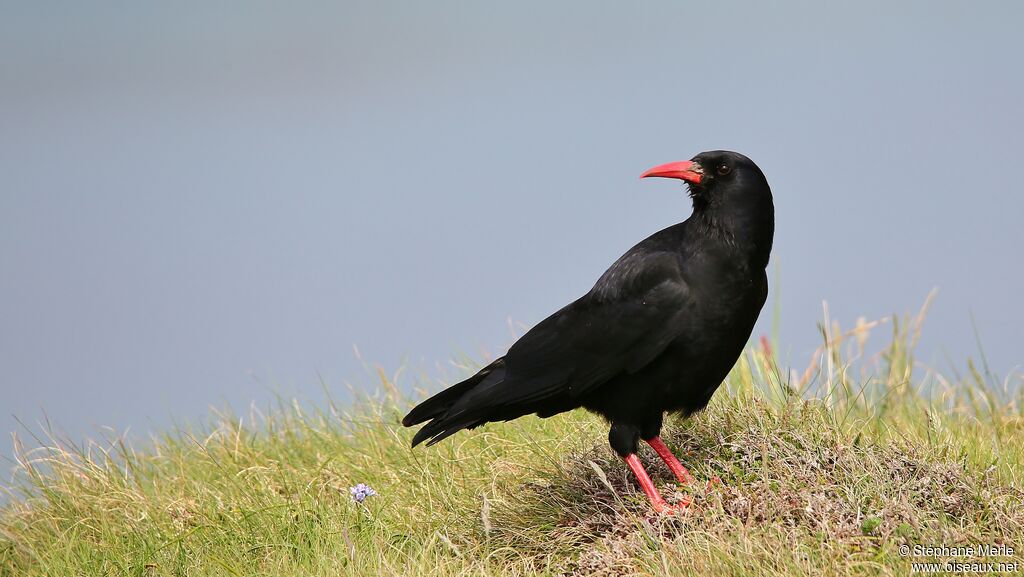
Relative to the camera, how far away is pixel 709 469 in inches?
184

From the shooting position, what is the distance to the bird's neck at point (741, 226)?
457 centimetres

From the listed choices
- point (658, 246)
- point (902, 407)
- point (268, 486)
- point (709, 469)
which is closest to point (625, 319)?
point (658, 246)

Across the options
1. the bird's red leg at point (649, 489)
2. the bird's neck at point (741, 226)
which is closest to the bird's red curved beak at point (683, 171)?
the bird's neck at point (741, 226)

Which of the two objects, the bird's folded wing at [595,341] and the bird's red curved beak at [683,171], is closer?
the bird's folded wing at [595,341]

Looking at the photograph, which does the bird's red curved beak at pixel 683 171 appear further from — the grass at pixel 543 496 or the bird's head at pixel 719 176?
the grass at pixel 543 496

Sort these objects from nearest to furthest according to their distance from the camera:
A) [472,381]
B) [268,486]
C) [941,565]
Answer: [941,565] → [472,381] → [268,486]

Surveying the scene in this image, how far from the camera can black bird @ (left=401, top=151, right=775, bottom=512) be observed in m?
4.52

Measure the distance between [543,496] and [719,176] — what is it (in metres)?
1.64

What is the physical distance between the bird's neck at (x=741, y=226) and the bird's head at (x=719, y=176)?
0.10ft

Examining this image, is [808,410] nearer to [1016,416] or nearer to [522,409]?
[522,409]

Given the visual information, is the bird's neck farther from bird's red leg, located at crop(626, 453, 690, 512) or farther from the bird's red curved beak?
bird's red leg, located at crop(626, 453, 690, 512)

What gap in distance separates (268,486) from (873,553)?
3083mm

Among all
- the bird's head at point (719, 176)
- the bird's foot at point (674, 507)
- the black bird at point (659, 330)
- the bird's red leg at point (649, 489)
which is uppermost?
the bird's head at point (719, 176)

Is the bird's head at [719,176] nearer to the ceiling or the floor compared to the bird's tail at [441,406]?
nearer to the ceiling
